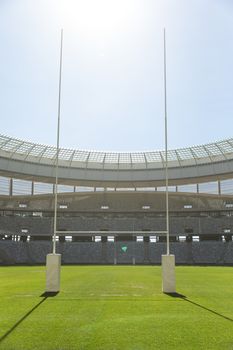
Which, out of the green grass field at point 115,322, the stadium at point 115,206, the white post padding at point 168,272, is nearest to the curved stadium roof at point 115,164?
the stadium at point 115,206

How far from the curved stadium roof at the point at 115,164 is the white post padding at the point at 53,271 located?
3726 centimetres

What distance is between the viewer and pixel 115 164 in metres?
58.0

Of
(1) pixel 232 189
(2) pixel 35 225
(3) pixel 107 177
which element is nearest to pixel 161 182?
(3) pixel 107 177

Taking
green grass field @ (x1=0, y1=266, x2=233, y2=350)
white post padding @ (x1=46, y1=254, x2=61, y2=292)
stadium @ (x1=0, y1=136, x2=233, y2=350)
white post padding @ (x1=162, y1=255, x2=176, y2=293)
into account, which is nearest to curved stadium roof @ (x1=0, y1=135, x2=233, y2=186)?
stadium @ (x1=0, y1=136, x2=233, y2=350)

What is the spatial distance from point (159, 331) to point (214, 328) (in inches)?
46.9

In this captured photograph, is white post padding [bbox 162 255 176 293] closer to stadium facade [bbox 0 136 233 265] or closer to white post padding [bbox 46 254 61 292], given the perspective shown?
white post padding [bbox 46 254 61 292]

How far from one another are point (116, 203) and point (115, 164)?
29.1 ft

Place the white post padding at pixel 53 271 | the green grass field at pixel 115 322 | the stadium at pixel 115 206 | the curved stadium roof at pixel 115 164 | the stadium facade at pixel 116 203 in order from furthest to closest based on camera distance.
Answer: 1. the stadium facade at pixel 116 203
2. the stadium at pixel 115 206
3. the curved stadium roof at pixel 115 164
4. the white post padding at pixel 53 271
5. the green grass field at pixel 115 322

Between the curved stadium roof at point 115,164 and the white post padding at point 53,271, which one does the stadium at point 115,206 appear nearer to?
the curved stadium roof at point 115,164

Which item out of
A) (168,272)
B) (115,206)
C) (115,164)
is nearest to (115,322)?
(168,272)

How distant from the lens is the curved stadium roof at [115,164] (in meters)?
52.3

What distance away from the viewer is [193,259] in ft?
187

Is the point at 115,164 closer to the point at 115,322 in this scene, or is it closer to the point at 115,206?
the point at 115,206

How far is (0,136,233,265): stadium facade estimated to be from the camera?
54438 mm
